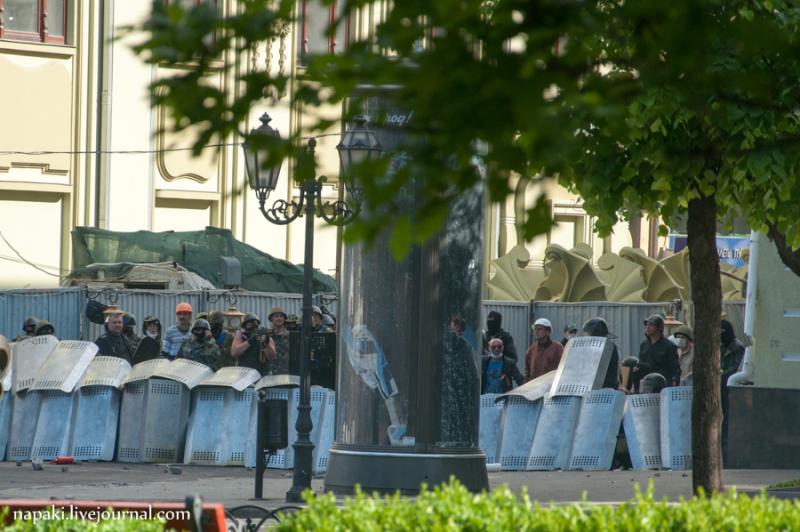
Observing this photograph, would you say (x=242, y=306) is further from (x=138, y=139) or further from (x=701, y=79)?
(x=701, y=79)

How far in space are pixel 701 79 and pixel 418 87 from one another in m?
0.81

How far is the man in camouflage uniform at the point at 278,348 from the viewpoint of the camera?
1955 cm

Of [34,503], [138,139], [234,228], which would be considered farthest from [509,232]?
[34,503]

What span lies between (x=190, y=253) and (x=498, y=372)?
11575mm

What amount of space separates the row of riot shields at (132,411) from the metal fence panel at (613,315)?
9.56 meters

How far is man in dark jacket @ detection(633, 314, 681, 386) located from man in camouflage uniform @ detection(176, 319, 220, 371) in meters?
4.65

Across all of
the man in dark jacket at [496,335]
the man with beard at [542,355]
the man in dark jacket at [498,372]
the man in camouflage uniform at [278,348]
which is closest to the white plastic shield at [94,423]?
the man in camouflage uniform at [278,348]

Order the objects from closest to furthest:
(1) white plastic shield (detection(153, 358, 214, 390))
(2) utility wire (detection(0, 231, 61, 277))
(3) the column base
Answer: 1. (3) the column base
2. (1) white plastic shield (detection(153, 358, 214, 390))
3. (2) utility wire (detection(0, 231, 61, 277))

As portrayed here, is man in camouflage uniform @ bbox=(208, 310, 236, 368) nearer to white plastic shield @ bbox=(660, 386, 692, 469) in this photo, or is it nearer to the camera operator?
the camera operator

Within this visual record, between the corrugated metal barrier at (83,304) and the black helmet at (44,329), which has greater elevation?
the corrugated metal barrier at (83,304)

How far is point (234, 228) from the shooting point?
37344mm

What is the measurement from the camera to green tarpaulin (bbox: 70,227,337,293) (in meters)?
30.1

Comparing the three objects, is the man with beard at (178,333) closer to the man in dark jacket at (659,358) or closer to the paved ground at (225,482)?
the paved ground at (225,482)

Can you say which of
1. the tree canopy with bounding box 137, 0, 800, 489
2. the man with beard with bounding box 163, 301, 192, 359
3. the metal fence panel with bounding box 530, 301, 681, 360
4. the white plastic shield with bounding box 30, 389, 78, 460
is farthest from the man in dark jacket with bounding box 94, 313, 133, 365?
the tree canopy with bounding box 137, 0, 800, 489
